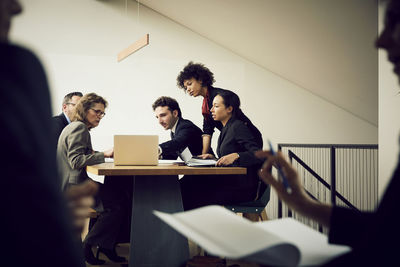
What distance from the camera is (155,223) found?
99.8 inches

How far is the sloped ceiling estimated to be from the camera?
371 centimetres

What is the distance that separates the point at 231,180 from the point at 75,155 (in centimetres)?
111

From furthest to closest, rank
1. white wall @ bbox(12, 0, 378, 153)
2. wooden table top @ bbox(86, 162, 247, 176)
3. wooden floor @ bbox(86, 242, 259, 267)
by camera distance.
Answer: white wall @ bbox(12, 0, 378, 153) → wooden floor @ bbox(86, 242, 259, 267) → wooden table top @ bbox(86, 162, 247, 176)

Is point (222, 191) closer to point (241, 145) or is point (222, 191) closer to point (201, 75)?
point (241, 145)

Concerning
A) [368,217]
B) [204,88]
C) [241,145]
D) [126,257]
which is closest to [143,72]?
[204,88]

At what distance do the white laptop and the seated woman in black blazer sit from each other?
454mm

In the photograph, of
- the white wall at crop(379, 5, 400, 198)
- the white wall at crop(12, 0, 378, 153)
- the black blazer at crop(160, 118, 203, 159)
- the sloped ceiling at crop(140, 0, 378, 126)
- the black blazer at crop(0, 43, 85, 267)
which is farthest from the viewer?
the white wall at crop(12, 0, 378, 153)

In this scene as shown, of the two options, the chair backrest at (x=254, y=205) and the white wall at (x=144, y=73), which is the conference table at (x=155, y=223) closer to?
the chair backrest at (x=254, y=205)

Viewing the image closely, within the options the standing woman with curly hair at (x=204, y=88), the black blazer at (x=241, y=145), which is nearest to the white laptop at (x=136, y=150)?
the black blazer at (x=241, y=145)

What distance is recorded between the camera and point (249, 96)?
623 centimetres

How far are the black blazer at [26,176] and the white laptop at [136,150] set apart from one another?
222 centimetres

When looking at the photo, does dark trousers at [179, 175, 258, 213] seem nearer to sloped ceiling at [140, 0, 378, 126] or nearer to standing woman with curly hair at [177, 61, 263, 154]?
standing woman with curly hair at [177, 61, 263, 154]

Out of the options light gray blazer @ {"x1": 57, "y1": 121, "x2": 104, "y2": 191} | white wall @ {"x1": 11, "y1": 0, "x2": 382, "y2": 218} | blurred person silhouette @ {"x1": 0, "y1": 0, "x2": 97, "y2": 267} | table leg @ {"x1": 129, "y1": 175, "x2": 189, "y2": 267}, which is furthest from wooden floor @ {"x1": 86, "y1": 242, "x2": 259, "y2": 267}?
blurred person silhouette @ {"x1": 0, "y1": 0, "x2": 97, "y2": 267}

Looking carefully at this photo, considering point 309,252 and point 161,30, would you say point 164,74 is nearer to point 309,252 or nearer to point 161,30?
point 161,30
